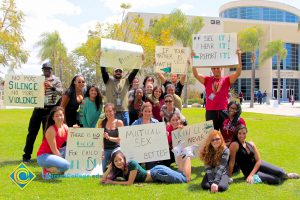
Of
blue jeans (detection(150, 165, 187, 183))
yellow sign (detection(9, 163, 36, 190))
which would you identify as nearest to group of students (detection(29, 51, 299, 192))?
blue jeans (detection(150, 165, 187, 183))

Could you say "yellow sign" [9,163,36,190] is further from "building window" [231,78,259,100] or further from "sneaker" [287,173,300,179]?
"building window" [231,78,259,100]

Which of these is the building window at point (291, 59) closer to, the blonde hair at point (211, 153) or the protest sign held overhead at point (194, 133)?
the protest sign held overhead at point (194, 133)

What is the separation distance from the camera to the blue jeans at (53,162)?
6.81 m

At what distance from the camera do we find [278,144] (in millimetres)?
11352

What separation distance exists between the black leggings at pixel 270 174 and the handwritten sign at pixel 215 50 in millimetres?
2351

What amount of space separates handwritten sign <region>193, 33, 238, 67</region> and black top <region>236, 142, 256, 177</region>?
6.71 ft

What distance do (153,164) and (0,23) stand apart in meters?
33.3

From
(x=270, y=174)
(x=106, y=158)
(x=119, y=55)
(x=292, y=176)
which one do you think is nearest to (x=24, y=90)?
(x=119, y=55)

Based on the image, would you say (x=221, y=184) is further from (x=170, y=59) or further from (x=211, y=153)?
(x=170, y=59)

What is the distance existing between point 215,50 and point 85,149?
11.6ft

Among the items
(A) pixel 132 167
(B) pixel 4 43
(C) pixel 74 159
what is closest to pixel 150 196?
(A) pixel 132 167

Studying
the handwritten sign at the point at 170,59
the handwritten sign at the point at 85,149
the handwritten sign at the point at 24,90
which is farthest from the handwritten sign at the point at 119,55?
the handwritten sign at the point at 85,149

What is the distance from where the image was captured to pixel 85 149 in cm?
736

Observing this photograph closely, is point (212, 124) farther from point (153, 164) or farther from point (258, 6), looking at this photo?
point (258, 6)
